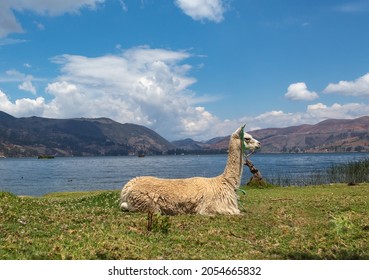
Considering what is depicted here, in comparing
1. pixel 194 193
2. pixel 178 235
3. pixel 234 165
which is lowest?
pixel 178 235

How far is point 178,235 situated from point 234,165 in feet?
18.7

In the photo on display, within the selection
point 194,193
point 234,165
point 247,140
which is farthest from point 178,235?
point 247,140

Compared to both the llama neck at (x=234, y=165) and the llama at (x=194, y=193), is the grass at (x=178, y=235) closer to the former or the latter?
the llama at (x=194, y=193)

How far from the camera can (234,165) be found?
16.0 meters

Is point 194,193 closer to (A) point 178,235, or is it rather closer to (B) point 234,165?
(B) point 234,165

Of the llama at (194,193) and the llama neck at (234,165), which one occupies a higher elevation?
the llama neck at (234,165)

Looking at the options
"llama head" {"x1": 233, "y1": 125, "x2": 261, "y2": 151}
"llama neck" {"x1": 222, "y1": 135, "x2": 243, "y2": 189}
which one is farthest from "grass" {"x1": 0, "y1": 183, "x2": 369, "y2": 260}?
"llama head" {"x1": 233, "y1": 125, "x2": 261, "y2": 151}

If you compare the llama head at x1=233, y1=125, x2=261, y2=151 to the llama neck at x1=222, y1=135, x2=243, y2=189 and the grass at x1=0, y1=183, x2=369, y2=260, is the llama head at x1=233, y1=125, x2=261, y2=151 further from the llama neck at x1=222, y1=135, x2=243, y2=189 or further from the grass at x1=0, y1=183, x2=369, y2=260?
the grass at x1=0, y1=183, x2=369, y2=260

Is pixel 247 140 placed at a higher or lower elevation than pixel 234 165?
higher

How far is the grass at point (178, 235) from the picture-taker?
8.81m

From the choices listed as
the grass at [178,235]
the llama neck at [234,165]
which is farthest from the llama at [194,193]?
the grass at [178,235]

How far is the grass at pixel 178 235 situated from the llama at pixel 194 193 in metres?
0.65

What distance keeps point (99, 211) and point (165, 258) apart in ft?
22.2

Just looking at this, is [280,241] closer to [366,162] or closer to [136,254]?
[136,254]
